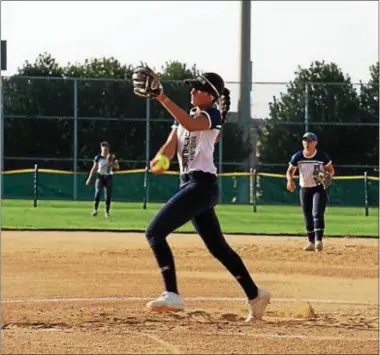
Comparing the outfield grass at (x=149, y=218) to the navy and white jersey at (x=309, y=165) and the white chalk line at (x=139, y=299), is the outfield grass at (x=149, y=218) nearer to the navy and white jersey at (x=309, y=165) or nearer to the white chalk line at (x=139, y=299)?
the navy and white jersey at (x=309, y=165)

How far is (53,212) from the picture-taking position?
27641 mm

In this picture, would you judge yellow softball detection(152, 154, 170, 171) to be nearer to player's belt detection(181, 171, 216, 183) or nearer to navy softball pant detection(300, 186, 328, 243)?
player's belt detection(181, 171, 216, 183)

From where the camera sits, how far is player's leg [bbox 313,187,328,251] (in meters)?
15.9

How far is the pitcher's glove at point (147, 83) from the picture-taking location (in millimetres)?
7965

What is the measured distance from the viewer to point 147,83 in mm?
7969

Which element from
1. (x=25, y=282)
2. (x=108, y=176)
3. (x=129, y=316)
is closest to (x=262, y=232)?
(x=108, y=176)

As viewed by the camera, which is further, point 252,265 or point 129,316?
point 252,265

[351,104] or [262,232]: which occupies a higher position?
[351,104]

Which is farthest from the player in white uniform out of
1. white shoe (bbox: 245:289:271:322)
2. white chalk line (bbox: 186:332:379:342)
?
white chalk line (bbox: 186:332:379:342)

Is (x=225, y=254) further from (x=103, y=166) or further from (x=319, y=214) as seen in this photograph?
(x=103, y=166)

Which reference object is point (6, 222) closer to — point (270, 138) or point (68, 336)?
point (68, 336)

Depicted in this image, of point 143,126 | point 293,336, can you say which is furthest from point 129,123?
point 293,336

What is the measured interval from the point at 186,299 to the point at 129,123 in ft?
99.0

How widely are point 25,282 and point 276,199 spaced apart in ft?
79.5
